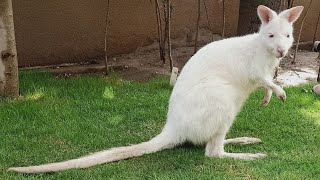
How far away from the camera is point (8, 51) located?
6.16 m

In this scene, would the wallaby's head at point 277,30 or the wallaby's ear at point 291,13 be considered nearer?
the wallaby's head at point 277,30

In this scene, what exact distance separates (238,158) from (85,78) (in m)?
2.90

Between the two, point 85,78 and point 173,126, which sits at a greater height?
point 173,126

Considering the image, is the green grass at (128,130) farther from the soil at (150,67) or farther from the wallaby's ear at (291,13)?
the wallaby's ear at (291,13)

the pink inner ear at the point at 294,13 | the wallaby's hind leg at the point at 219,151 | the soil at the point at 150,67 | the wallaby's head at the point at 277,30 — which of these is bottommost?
the soil at the point at 150,67

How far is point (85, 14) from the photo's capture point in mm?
7934

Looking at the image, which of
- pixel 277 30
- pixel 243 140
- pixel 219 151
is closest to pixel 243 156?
pixel 219 151

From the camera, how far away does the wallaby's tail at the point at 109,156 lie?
4.36 meters

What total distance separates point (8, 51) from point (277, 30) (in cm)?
299

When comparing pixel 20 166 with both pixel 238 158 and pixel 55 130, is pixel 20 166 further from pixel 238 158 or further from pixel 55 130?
pixel 238 158

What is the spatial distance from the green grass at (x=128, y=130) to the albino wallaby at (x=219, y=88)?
110 millimetres

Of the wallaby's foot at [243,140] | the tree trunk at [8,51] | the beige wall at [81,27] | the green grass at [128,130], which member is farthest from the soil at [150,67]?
the wallaby's foot at [243,140]

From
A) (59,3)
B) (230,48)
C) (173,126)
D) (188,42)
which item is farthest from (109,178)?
(188,42)

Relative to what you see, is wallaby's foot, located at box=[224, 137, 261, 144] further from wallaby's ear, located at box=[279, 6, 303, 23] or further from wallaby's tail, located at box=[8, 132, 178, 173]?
wallaby's ear, located at box=[279, 6, 303, 23]
